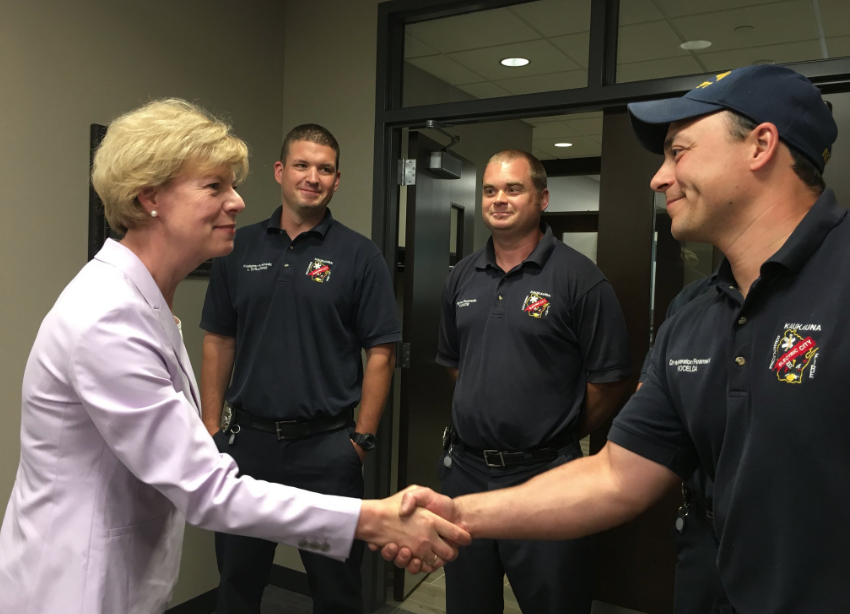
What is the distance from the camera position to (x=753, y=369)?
3.62ft

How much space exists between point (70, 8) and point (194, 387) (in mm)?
1738

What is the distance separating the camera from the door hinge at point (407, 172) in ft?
9.84

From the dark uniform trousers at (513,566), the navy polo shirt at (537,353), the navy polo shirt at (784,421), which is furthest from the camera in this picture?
the navy polo shirt at (537,353)

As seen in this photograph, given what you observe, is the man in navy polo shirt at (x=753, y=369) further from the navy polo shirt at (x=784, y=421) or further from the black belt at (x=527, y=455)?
the black belt at (x=527, y=455)

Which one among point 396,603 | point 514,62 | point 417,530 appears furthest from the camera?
point 514,62

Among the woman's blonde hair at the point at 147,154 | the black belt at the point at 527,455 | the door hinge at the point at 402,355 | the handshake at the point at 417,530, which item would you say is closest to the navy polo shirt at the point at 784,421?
the handshake at the point at 417,530

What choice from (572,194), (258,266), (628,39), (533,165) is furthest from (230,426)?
(572,194)

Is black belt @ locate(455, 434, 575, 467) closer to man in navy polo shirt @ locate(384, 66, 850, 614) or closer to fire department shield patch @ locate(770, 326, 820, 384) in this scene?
man in navy polo shirt @ locate(384, 66, 850, 614)

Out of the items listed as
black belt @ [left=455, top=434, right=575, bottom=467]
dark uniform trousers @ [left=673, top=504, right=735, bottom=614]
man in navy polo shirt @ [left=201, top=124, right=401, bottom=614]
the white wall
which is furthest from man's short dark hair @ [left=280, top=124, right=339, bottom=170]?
the white wall

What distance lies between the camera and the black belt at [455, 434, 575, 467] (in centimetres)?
218

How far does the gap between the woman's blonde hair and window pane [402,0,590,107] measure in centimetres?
168

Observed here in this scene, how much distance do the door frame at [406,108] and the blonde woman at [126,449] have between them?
1628mm

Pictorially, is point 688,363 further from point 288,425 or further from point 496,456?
point 288,425

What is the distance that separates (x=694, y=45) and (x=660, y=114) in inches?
56.8
